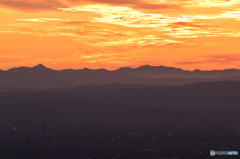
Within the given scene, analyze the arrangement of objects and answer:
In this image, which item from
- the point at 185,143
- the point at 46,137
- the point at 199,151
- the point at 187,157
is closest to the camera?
the point at 187,157

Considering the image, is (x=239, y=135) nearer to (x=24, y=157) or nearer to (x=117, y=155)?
(x=117, y=155)

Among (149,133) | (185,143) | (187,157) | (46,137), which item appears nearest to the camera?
(187,157)

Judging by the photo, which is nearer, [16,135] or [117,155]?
[117,155]

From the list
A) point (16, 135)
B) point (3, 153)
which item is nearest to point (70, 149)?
point (3, 153)

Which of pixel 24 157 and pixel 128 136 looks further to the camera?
pixel 128 136

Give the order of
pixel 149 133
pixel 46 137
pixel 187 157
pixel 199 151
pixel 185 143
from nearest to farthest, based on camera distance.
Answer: pixel 187 157
pixel 199 151
pixel 185 143
pixel 46 137
pixel 149 133

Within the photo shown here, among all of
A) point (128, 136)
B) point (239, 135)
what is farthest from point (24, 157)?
point (239, 135)

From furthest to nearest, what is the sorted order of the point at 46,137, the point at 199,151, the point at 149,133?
the point at 149,133 < the point at 46,137 < the point at 199,151

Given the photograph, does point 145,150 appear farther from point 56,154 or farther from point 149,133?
point 149,133

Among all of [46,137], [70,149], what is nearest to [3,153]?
[70,149]
